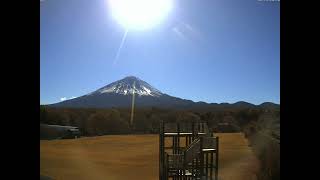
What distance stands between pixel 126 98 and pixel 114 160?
11411cm

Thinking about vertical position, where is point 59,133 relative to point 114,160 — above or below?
above

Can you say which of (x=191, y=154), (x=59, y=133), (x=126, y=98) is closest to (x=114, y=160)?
(x=59, y=133)

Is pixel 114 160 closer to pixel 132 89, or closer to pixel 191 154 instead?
pixel 191 154

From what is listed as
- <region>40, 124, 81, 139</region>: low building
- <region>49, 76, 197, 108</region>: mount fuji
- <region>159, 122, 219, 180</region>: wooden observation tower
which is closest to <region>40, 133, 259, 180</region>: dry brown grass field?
<region>40, 124, 81, 139</region>: low building

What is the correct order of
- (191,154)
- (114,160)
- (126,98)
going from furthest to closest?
(126,98) → (114,160) → (191,154)

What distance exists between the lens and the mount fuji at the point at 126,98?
132 meters

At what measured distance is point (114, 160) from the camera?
2483 cm

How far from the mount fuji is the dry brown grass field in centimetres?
9478

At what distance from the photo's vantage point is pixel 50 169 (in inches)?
773

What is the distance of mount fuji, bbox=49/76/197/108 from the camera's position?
434 feet

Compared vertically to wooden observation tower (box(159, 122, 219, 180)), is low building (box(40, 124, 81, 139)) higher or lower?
lower

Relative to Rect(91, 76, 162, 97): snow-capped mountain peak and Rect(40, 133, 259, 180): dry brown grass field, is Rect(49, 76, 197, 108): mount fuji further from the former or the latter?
Rect(40, 133, 259, 180): dry brown grass field
